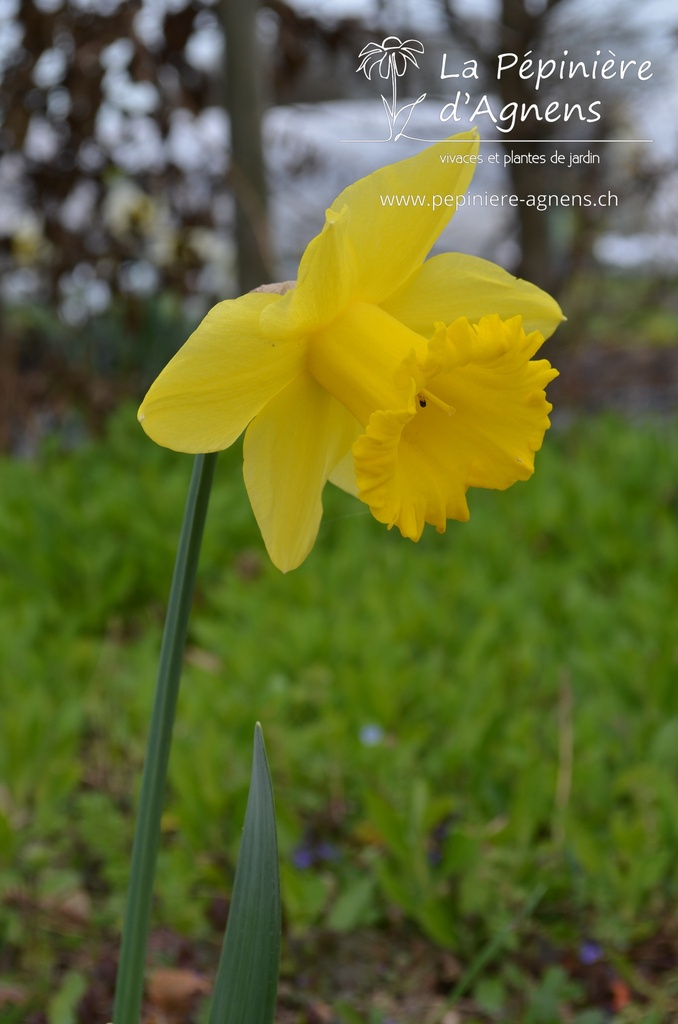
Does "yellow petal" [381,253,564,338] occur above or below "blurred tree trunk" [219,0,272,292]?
below

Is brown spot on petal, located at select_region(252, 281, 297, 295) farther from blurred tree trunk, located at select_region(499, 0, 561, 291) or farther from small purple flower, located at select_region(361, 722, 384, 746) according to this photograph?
blurred tree trunk, located at select_region(499, 0, 561, 291)

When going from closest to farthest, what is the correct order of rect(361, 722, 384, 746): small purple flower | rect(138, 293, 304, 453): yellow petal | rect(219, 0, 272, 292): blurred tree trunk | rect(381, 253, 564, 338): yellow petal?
rect(138, 293, 304, 453): yellow petal, rect(381, 253, 564, 338): yellow petal, rect(361, 722, 384, 746): small purple flower, rect(219, 0, 272, 292): blurred tree trunk

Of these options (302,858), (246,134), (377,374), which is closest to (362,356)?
(377,374)

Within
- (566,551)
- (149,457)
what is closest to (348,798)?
(566,551)

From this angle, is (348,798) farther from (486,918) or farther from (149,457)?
(149,457)

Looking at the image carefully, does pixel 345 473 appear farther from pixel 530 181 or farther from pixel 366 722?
pixel 530 181

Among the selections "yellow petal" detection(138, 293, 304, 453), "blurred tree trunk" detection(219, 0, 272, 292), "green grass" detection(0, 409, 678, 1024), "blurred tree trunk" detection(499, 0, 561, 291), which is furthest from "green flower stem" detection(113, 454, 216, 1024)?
"blurred tree trunk" detection(499, 0, 561, 291)
